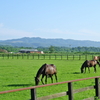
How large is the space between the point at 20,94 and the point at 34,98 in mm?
6943

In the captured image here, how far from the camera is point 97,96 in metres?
10.8

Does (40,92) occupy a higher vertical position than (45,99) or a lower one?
lower

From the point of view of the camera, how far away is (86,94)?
546 inches

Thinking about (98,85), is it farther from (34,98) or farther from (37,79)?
(37,79)

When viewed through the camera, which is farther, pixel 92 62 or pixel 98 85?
pixel 92 62

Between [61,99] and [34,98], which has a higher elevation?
[34,98]

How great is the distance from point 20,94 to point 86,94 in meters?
3.66

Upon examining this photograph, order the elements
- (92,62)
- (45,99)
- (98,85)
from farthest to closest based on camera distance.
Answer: (92,62) < (98,85) < (45,99)

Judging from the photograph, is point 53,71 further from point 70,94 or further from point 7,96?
point 70,94

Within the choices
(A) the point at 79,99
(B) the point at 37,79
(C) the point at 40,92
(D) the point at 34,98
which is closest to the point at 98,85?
(A) the point at 79,99

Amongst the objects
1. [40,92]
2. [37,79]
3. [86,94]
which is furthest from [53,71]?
[86,94]

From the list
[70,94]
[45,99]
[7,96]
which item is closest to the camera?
[45,99]

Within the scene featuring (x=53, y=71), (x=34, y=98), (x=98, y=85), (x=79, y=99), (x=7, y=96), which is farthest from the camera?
(x=53, y=71)

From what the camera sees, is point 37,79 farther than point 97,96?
Yes
